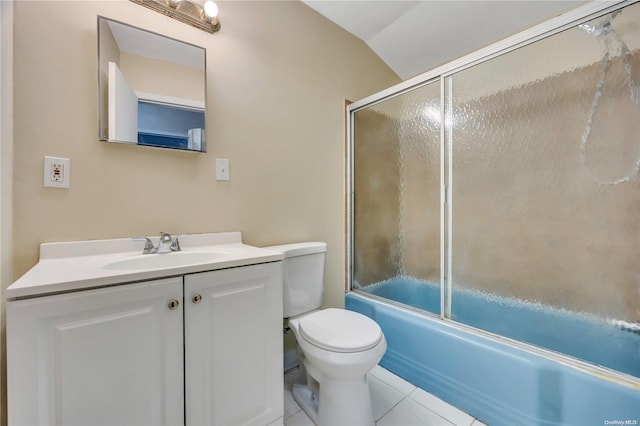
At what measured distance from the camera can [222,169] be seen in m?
1.37

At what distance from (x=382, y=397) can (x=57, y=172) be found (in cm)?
175

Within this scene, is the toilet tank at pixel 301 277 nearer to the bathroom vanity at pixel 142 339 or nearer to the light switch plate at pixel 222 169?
the bathroom vanity at pixel 142 339

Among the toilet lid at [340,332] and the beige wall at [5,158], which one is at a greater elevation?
the beige wall at [5,158]

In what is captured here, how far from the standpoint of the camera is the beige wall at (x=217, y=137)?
963 millimetres

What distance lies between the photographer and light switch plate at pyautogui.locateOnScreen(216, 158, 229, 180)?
135 centimetres

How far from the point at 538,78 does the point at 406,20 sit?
3.19ft

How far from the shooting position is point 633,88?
110cm

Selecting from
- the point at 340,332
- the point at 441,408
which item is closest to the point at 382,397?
the point at 441,408

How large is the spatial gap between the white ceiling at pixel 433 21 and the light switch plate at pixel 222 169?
121cm

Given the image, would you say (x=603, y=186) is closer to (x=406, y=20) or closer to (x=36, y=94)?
(x=406, y=20)

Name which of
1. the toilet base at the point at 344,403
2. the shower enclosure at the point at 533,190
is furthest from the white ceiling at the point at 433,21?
the toilet base at the point at 344,403

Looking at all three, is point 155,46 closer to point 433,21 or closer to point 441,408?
point 433,21

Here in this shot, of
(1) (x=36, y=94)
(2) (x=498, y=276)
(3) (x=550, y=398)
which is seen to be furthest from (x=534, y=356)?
(1) (x=36, y=94)

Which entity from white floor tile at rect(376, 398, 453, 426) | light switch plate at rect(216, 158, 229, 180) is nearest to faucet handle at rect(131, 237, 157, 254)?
light switch plate at rect(216, 158, 229, 180)
